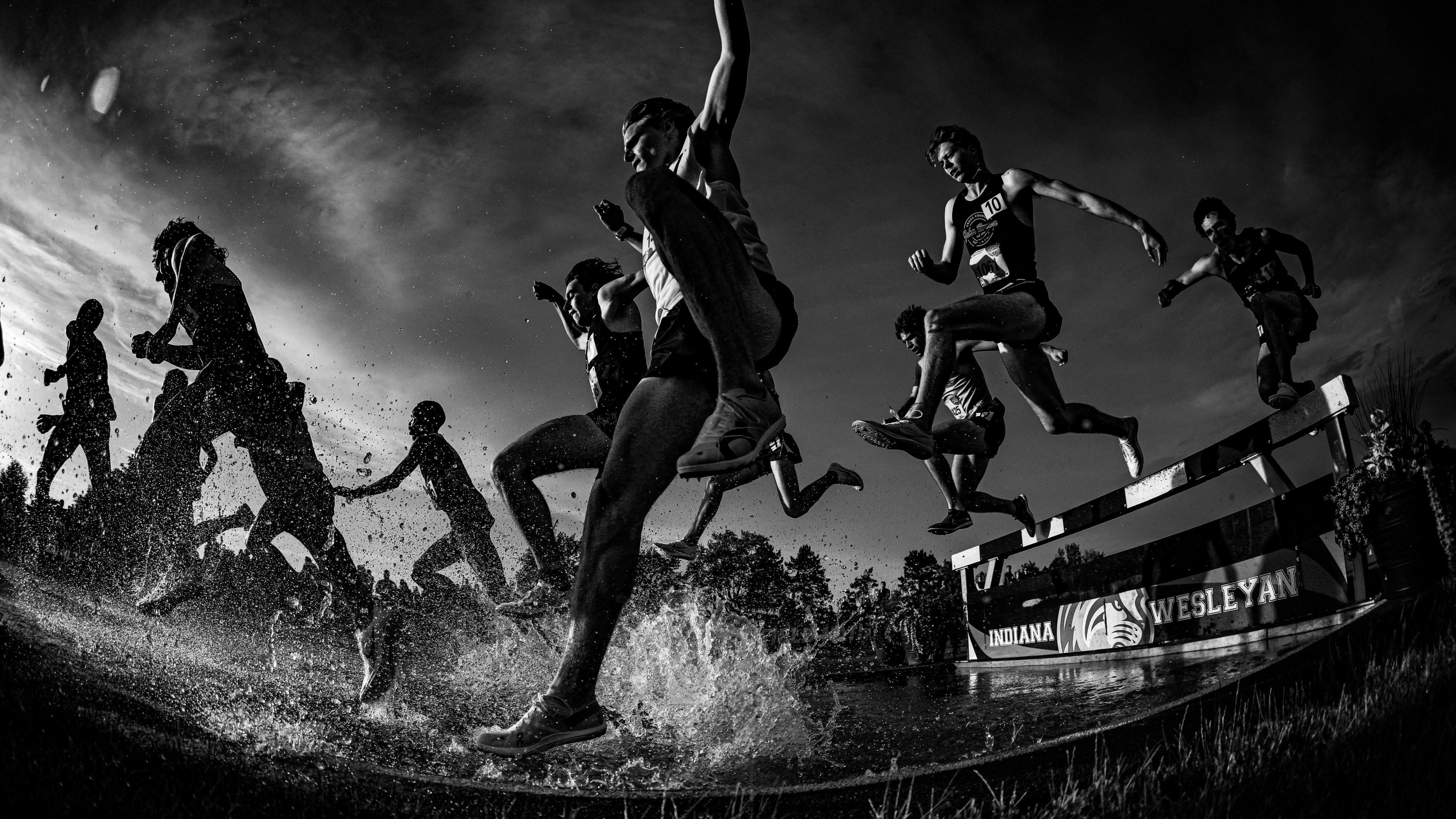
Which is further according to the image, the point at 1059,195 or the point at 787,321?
the point at 1059,195

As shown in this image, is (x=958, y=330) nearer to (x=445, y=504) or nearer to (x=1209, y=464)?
(x=1209, y=464)

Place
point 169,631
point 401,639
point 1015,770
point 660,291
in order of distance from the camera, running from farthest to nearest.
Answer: point 169,631 < point 401,639 < point 660,291 < point 1015,770

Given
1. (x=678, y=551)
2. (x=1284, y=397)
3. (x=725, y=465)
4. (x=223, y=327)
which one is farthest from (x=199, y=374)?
(x=1284, y=397)

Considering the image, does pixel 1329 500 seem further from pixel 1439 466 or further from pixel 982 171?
pixel 982 171

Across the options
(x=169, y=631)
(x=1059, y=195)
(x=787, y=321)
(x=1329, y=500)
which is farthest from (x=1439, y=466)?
(x=169, y=631)

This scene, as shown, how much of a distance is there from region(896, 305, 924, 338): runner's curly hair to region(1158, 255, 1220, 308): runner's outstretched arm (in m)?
2.06

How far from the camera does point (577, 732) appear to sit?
170 cm

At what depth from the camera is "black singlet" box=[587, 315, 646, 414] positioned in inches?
170

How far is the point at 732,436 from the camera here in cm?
172

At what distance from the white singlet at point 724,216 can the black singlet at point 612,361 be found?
6.74 feet

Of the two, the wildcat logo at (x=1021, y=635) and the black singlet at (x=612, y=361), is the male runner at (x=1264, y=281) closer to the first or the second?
the wildcat logo at (x=1021, y=635)

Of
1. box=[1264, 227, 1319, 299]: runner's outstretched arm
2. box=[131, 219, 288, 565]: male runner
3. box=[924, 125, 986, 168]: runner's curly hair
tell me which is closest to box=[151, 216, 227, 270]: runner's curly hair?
box=[131, 219, 288, 565]: male runner

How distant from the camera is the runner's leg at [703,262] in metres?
1.83

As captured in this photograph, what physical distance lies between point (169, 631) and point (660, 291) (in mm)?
4925
